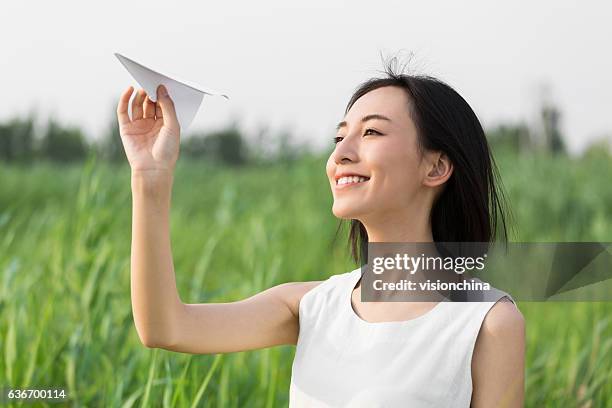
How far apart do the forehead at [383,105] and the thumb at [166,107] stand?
0.87 feet

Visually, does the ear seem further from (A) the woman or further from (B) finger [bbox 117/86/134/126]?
(B) finger [bbox 117/86/134/126]

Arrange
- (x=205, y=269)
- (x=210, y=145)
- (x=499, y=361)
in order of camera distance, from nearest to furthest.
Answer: (x=499, y=361) < (x=205, y=269) < (x=210, y=145)

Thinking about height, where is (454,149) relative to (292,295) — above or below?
above

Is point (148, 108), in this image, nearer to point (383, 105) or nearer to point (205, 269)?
point (383, 105)

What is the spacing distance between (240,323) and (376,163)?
1.02 ft

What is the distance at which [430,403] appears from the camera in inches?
43.4

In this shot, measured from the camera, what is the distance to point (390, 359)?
1132mm

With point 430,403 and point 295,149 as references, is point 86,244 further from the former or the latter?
point 295,149

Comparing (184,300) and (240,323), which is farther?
(184,300)

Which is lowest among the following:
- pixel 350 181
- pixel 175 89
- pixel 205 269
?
pixel 205 269

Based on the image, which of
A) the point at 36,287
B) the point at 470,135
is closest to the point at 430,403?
the point at 470,135

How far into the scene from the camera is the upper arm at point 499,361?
3.61 feet

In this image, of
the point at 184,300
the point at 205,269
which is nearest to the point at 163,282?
the point at 205,269

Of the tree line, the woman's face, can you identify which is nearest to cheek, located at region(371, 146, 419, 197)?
the woman's face
